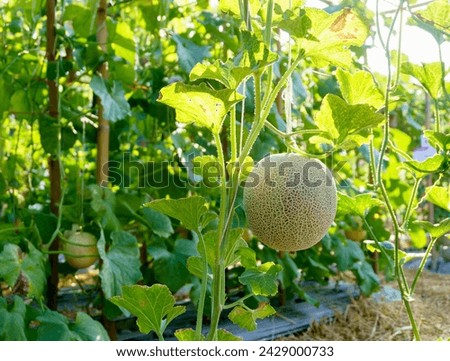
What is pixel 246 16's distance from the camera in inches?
23.5

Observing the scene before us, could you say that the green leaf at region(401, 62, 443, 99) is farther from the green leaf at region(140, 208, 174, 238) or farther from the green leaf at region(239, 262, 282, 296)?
the green leaf at region(140, 208, 174, 238)

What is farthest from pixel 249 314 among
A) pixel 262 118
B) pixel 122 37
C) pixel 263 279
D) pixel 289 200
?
pixel 122 37

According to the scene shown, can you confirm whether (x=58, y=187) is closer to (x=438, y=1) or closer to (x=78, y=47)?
(x=78, y=47)

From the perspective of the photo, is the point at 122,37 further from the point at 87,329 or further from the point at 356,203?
the point at 356,203

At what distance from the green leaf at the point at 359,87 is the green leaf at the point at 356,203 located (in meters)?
0.18

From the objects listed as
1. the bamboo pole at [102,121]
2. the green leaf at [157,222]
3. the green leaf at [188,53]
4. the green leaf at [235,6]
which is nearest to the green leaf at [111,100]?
the bamboo pole at [102,121]

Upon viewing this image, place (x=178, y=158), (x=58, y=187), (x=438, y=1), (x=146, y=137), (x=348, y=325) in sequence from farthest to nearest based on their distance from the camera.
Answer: (x=348, y=325) → (x=146, y=137) → (x=178, y=158) → (x=58, y=187) → (x=438, y=1)

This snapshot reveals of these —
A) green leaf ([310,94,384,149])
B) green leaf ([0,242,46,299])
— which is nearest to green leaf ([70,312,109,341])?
green leaf ([0,242,46,299])

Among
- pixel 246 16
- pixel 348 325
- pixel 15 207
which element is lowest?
pixel 348 325

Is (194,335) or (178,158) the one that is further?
(178,158)

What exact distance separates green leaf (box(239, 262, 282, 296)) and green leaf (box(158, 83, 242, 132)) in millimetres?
200

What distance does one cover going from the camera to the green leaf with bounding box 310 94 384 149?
1.91 ft

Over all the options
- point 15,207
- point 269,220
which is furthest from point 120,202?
point 269,220
